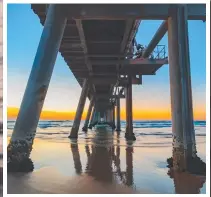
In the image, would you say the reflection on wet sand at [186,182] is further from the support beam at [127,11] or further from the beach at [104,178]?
the support beam at [127,11]

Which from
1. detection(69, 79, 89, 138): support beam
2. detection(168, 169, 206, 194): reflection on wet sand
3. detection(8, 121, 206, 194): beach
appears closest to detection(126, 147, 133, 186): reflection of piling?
detection(8, 121, 206, 194): beach

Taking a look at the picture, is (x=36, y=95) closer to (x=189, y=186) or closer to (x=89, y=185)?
(x=89, y=185)

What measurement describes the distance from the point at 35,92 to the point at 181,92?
2664 mm

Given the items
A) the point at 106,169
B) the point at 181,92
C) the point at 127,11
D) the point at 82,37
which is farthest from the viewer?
the point at 82,37

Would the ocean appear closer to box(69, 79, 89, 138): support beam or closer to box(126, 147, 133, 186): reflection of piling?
box(69, 79, 89, 138): support beam

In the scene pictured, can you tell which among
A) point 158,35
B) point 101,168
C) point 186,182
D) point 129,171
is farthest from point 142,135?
point 186,182

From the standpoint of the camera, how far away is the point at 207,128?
4.69 m

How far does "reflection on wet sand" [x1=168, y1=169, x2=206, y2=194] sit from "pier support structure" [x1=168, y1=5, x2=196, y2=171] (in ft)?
0.71

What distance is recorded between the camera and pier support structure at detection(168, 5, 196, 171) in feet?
19.3

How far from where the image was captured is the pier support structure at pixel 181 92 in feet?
19.3

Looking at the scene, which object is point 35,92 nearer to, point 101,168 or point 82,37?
point 101,168

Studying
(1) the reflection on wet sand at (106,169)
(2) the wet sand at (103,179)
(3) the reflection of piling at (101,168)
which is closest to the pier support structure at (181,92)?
(2) the wet sand at (103,179)

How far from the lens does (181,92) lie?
19.6ft

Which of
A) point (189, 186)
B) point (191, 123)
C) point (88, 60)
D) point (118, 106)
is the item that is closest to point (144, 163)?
point (191, 123)
